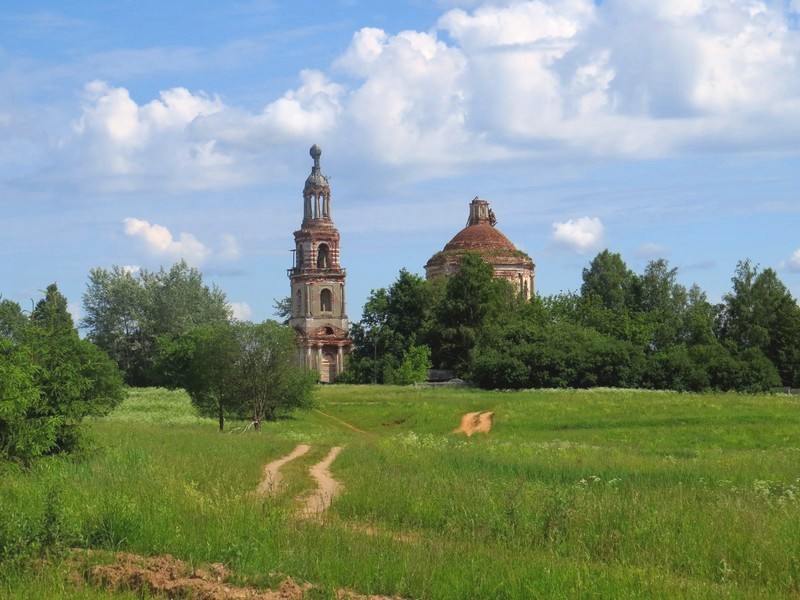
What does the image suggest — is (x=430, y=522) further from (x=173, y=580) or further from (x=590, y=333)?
(x=590, y=333)

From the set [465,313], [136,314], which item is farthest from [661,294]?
[136,314]

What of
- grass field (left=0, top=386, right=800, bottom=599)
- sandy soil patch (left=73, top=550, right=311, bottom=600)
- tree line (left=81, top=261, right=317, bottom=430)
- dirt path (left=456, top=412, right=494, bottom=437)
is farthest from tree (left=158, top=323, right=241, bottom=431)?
sandy soil patch (left=73, top=550, right=311, bottom=600)

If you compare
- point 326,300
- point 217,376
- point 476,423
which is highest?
point 326,300

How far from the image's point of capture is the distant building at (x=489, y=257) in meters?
104

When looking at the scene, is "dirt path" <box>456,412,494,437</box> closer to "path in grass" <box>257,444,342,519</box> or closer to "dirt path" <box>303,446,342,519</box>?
"path in grass" <box>257,444,342,519</box>

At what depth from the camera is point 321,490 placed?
19.2 m

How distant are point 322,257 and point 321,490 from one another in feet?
283

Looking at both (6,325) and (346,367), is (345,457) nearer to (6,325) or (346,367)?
(6,325)

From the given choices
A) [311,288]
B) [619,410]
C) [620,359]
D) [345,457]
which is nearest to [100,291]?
[311,288]

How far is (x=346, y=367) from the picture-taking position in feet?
320

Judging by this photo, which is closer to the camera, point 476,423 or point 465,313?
point 476,423

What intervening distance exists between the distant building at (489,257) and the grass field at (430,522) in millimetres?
76754

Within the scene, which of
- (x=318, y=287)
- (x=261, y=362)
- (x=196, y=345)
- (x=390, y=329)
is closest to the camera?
(x=261, y=362)

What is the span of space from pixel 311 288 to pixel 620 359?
3963 centimetres
